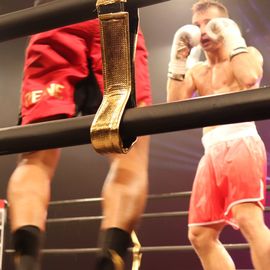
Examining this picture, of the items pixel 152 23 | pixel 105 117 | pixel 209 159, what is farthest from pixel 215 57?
pixel 152 23

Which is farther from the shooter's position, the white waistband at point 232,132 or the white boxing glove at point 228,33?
the white waistband at point 232,132

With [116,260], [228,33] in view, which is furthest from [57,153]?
[228,33]

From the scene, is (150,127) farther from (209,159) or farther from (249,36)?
(249,36)

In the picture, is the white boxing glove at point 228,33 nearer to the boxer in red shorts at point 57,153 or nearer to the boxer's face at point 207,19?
the boxer's face at point 207,19

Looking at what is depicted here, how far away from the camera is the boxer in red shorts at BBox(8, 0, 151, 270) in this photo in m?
0.73

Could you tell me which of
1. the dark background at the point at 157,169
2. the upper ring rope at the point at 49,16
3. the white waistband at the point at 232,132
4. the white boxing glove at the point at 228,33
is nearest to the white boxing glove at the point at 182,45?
the white boxing glove at the point at 228,33

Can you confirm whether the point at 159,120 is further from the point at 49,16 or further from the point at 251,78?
the point at 251,78

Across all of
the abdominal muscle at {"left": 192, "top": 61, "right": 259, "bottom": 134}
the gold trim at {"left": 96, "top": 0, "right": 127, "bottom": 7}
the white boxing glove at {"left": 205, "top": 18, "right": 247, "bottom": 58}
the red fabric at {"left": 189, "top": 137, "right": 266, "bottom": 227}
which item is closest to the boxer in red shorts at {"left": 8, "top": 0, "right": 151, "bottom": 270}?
the gold trim at {"left": 96, "top": 0, "right": 127, "bottom": 7}

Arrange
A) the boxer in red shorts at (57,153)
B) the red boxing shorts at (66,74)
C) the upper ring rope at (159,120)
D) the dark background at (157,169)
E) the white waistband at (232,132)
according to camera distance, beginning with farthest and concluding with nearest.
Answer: the dark background at (157,169), the white waistband at (232,132), the red boxing shorts at (66,74), the boxer in red shorts at (57,153), the upper ring rope at (159,120)

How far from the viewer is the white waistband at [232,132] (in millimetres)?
1783

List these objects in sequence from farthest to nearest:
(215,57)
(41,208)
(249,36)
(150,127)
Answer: (249,36)
(215,57)
(41,208)
(150,127)

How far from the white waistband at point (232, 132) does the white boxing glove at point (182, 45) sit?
1.08 feet

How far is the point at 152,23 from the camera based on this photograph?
4328 millimetres

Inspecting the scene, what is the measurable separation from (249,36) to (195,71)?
6.53 feet
